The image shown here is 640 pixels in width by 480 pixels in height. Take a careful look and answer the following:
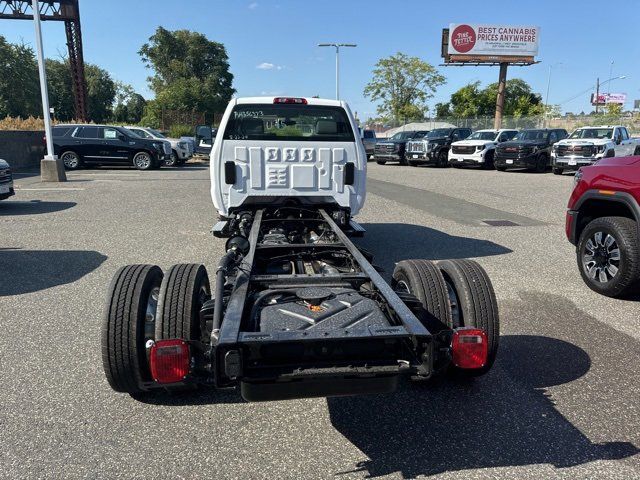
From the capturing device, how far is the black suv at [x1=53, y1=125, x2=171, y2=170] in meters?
19.0

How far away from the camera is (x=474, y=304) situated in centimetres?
302

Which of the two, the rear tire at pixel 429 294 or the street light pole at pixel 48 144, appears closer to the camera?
the rear tire at pixel 429 294

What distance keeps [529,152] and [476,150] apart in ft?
7.90

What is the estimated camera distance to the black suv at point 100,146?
19.0m

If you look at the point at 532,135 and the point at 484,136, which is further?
the point at 484,136

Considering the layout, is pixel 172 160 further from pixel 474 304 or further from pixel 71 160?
pixel 474 304

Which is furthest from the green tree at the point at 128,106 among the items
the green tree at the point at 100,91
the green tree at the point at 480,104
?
the green tree at the point at 480,104

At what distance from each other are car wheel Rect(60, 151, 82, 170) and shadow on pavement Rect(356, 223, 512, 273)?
586 inches

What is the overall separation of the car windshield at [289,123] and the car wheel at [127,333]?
12.0 ft

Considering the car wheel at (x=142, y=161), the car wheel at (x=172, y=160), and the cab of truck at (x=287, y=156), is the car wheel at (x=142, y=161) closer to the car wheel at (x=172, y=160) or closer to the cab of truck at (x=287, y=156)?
the car wheel at (x=172, y=160)

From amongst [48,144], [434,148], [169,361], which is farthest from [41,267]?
[434,148]

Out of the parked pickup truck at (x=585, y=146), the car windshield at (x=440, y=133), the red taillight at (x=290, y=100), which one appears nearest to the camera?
the red taillight at (x=290, y=100)

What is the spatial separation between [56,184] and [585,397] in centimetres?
1511

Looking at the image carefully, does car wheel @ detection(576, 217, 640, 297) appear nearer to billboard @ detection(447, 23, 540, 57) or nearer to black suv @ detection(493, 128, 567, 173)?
black suv @ detection(493, 128, 567, 173)
